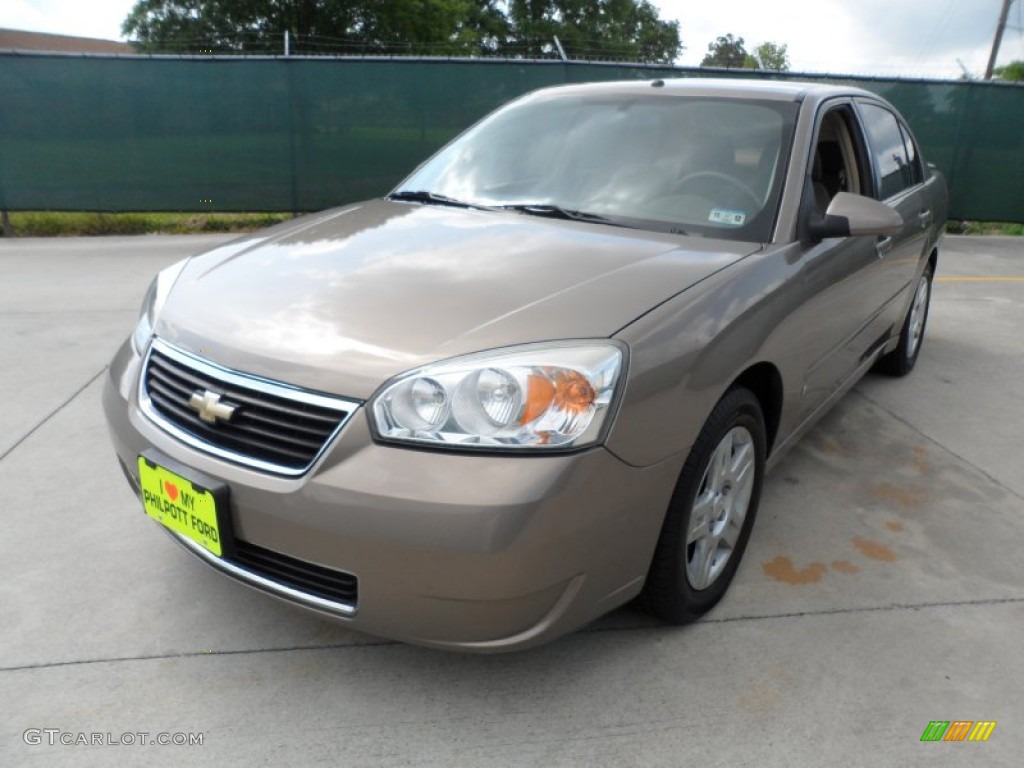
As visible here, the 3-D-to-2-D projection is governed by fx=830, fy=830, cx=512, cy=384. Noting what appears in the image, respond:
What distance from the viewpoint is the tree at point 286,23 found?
98.9 ft

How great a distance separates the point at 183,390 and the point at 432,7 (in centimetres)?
3520

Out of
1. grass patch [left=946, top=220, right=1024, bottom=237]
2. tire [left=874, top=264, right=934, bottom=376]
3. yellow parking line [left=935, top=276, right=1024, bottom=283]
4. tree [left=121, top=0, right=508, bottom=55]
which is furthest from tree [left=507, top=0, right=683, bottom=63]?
tire [left=874, top=264, right=934, bottom=376]

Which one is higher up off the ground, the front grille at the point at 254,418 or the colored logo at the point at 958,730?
the front grille at the point at 254,418

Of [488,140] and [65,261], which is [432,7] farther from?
[488,140]

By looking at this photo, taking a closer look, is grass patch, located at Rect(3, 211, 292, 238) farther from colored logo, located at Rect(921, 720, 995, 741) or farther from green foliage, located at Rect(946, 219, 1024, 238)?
colored logo, located at Rect(921, 720, 995, 741)

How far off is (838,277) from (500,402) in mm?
1711

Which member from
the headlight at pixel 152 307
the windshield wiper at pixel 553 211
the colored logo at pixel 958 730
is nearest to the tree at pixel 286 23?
the windshield wiper at pixel 553 211

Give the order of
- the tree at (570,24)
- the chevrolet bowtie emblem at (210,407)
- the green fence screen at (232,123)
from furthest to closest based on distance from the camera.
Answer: the tree at (570,24) → the green fence screen at (232,123) → the chevrolet bowtie emblem at (210,407)

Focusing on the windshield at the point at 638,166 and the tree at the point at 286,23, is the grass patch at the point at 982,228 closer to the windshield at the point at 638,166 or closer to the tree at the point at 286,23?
the windshield at the point at 638,166

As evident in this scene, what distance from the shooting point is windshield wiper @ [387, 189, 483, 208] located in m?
3.08

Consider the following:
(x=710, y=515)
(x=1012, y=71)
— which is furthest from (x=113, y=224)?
(x=1012, y=71)

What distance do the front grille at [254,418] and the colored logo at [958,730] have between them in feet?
5.32

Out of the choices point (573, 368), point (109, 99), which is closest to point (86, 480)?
point (573, 368)

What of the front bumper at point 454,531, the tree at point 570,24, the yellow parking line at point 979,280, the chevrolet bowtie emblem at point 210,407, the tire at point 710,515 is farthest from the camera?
the tree at point 570,24
